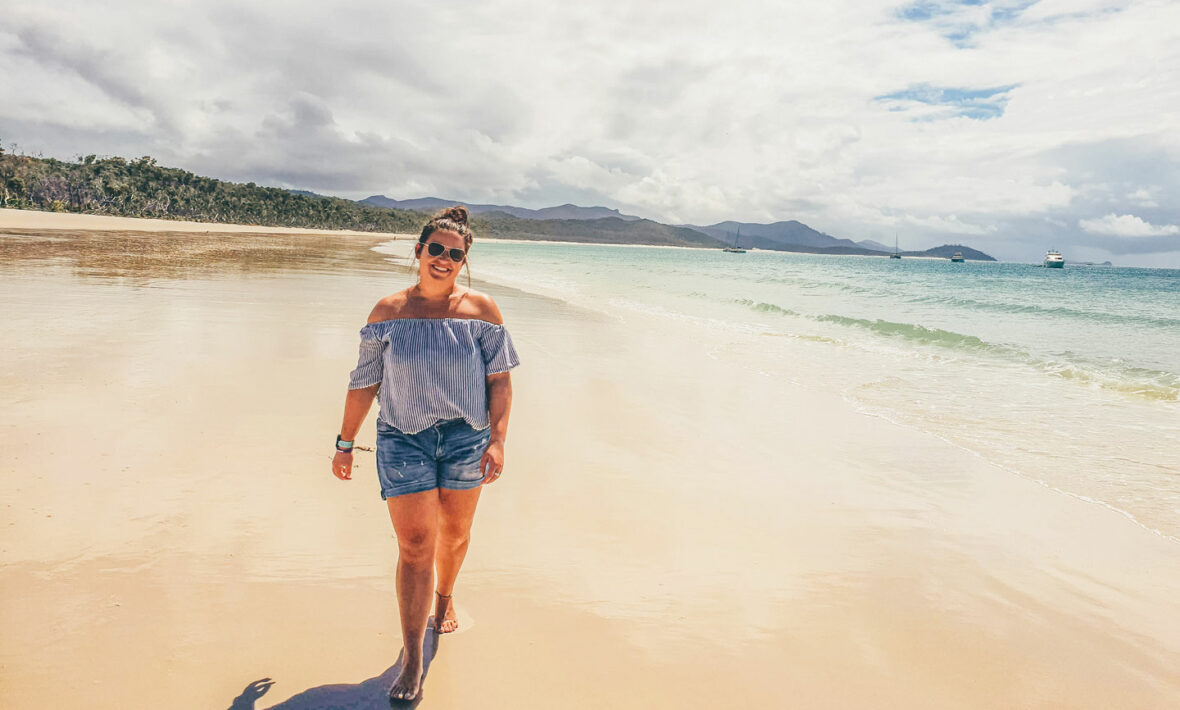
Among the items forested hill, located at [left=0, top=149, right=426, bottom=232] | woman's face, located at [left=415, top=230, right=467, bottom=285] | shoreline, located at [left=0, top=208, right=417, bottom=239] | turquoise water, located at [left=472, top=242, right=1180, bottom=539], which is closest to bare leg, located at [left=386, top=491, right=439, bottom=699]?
woman's face, located at [left=415, top=230, right=467, bottom=285]

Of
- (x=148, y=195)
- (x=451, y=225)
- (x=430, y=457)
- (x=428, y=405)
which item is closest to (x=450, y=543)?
(x=430, y=457)

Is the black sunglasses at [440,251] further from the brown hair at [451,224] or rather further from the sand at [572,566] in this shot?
the sand at [572,566]

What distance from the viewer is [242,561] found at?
3.55 m

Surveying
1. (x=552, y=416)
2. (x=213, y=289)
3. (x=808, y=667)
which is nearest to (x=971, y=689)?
(x=808, y=667)

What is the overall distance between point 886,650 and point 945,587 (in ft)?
3.01

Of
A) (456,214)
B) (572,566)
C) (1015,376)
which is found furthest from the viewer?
(1015,376)

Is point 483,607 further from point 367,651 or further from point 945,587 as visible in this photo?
point 945,587

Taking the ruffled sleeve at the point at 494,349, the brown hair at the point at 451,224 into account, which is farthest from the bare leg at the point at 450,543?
the brown hair at the point at 451,224

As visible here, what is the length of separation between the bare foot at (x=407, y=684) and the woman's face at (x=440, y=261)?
156cm

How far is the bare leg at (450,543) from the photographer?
281 cm

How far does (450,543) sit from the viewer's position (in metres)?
2.95

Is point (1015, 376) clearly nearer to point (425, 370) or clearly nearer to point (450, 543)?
point (450, 543)

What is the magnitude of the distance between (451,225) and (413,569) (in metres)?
1.45

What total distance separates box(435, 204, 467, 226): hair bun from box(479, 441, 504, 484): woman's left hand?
3.23 feet
